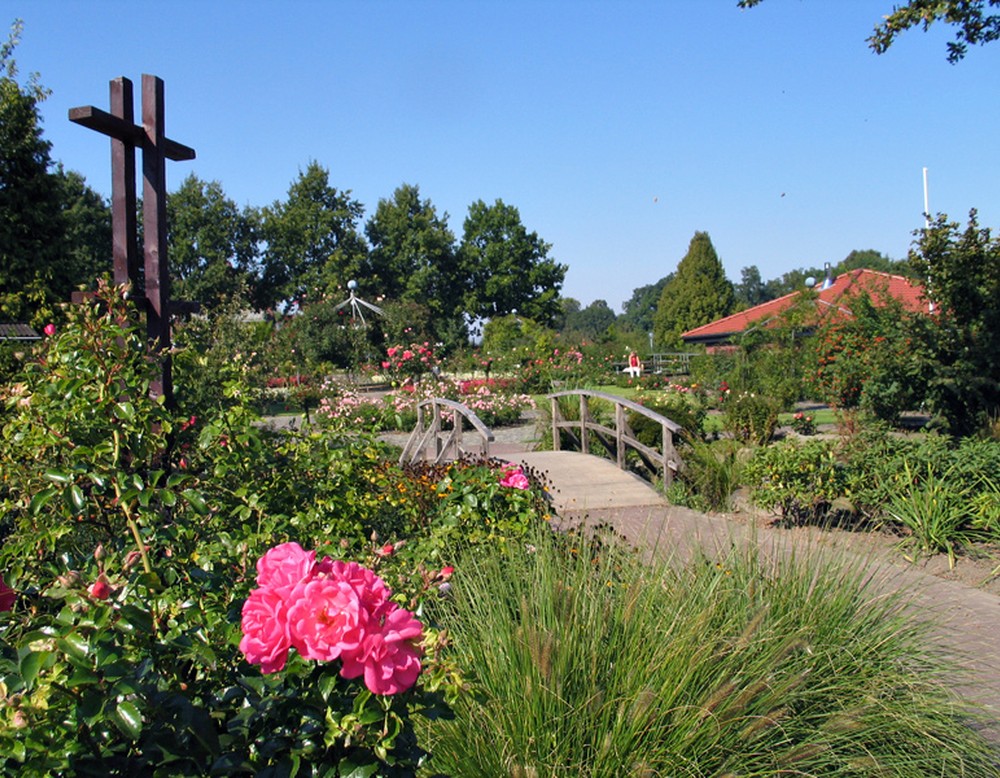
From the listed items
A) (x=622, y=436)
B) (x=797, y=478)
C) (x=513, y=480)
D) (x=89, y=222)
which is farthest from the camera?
(x=89, y=222)

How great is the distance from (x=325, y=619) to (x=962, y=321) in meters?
11.3

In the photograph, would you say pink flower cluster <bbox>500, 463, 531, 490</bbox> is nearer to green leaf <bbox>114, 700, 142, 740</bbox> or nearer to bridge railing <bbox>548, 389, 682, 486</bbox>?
green leaf <bbox>114, 700, 142, 740</bbox>

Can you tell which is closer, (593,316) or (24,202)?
(24,202)

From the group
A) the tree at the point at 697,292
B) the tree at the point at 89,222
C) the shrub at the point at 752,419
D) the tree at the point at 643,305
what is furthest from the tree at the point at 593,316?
the shrub at the point at 752,419

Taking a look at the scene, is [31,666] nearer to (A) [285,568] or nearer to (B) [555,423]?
(A) [285,568]

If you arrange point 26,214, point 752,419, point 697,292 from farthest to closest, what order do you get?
point 697,292
point 26,214
point 752,419

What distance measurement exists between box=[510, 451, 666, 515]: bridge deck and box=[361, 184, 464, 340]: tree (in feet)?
154

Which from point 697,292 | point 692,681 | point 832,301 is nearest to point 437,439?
point 692,681

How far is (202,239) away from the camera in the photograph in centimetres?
5081

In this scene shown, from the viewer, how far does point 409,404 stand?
1920 cm

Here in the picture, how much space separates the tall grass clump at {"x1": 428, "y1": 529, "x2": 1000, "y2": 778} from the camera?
2.27 meters

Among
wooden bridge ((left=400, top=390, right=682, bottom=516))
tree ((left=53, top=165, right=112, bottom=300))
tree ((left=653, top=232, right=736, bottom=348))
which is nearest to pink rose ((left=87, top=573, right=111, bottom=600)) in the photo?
wooden bridge ((left=400, top=390, right=682, bottom=516))

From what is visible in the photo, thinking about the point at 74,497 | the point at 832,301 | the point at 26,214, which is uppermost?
the point at 26,214

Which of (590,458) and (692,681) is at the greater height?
(692,681)
